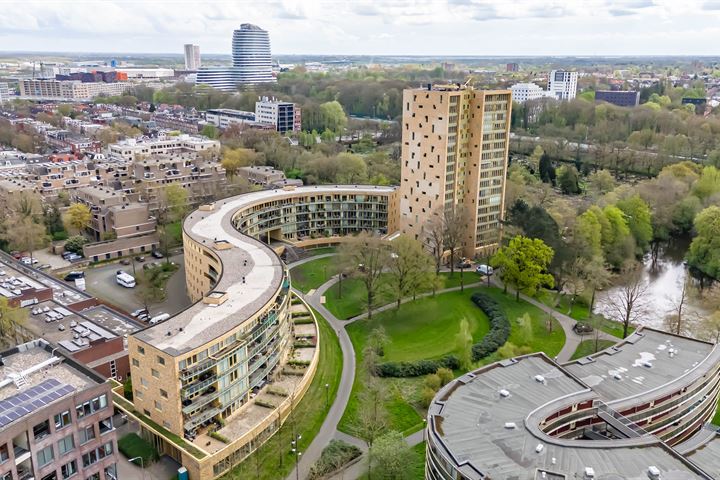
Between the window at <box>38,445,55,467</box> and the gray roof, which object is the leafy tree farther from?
the window at <box>38,445,55,467</box>

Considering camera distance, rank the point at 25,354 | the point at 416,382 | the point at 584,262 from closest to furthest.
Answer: the point at 25,354, the point at 416,382, the point at 584,262

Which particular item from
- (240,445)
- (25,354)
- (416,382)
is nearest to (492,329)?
(416,382)

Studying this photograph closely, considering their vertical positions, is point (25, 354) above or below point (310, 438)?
above

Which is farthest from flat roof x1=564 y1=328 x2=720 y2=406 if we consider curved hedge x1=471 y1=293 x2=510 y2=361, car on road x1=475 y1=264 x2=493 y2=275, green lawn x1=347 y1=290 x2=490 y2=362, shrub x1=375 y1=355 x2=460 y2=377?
car on road x1=475 y1=264 x2=493 y2=275

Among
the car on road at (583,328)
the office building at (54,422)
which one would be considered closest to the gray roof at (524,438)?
the office building at (54,422)

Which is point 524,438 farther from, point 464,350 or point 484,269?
point 484,269

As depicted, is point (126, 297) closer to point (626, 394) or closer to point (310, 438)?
point (310, 438)
